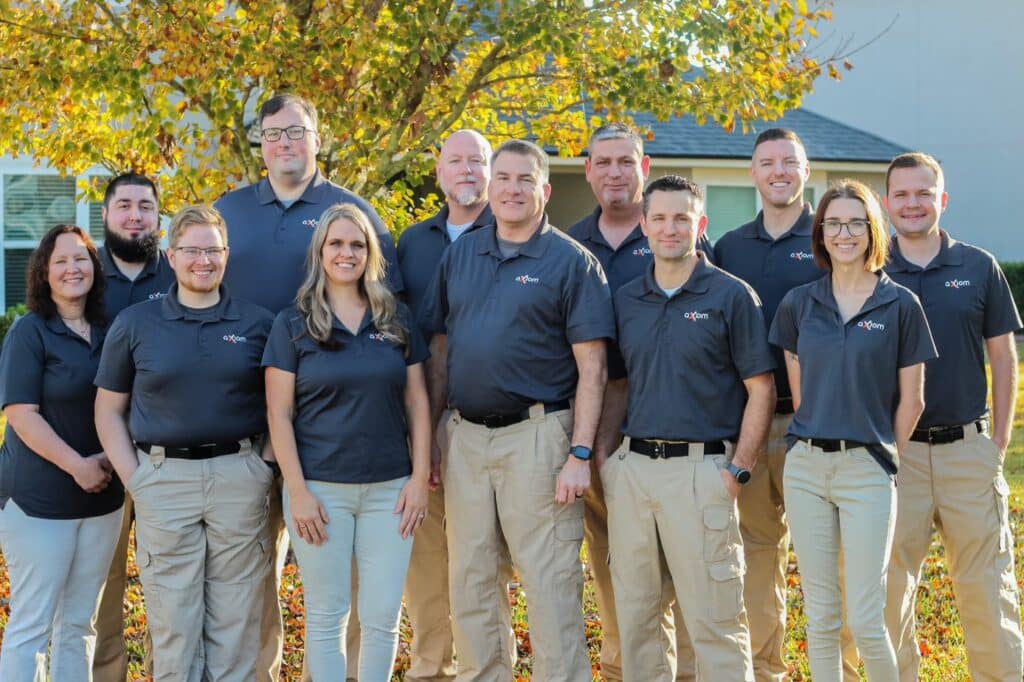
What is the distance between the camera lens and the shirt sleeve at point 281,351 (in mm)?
5032

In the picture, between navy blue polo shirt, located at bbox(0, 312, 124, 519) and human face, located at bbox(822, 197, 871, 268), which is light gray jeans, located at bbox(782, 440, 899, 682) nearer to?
human face, located at bbox(822, 197, 871, 268)

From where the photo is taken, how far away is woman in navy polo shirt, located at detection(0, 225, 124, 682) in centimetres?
508

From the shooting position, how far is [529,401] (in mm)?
5281

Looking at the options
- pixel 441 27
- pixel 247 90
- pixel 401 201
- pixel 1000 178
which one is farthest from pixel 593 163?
pixel 1000 178

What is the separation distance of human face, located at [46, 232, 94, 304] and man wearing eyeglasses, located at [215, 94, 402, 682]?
0.67m

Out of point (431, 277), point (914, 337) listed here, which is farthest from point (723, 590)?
point (431, 277)

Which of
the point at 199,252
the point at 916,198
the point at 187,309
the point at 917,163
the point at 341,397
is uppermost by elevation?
the point at 917,163

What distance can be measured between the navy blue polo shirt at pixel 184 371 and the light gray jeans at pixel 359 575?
0.45 meters

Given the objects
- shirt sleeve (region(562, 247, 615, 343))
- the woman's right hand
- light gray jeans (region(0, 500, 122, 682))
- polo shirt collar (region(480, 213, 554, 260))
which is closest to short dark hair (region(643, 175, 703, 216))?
shirt sleeve (region(562, 247, 615, 343))

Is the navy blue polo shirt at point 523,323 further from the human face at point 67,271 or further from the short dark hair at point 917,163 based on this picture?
the human face at point 67,271

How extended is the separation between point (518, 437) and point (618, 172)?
57.8 inches

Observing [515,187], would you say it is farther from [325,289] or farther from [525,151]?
[325,289]

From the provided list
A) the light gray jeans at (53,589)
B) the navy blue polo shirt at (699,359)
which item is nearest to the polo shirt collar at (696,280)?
the navy blue polo shirt at (699,359)

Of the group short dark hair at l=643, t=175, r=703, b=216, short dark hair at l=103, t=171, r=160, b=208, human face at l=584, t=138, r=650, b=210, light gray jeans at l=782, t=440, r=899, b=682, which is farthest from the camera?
human face at l=584, t=138, r=650, b=210
